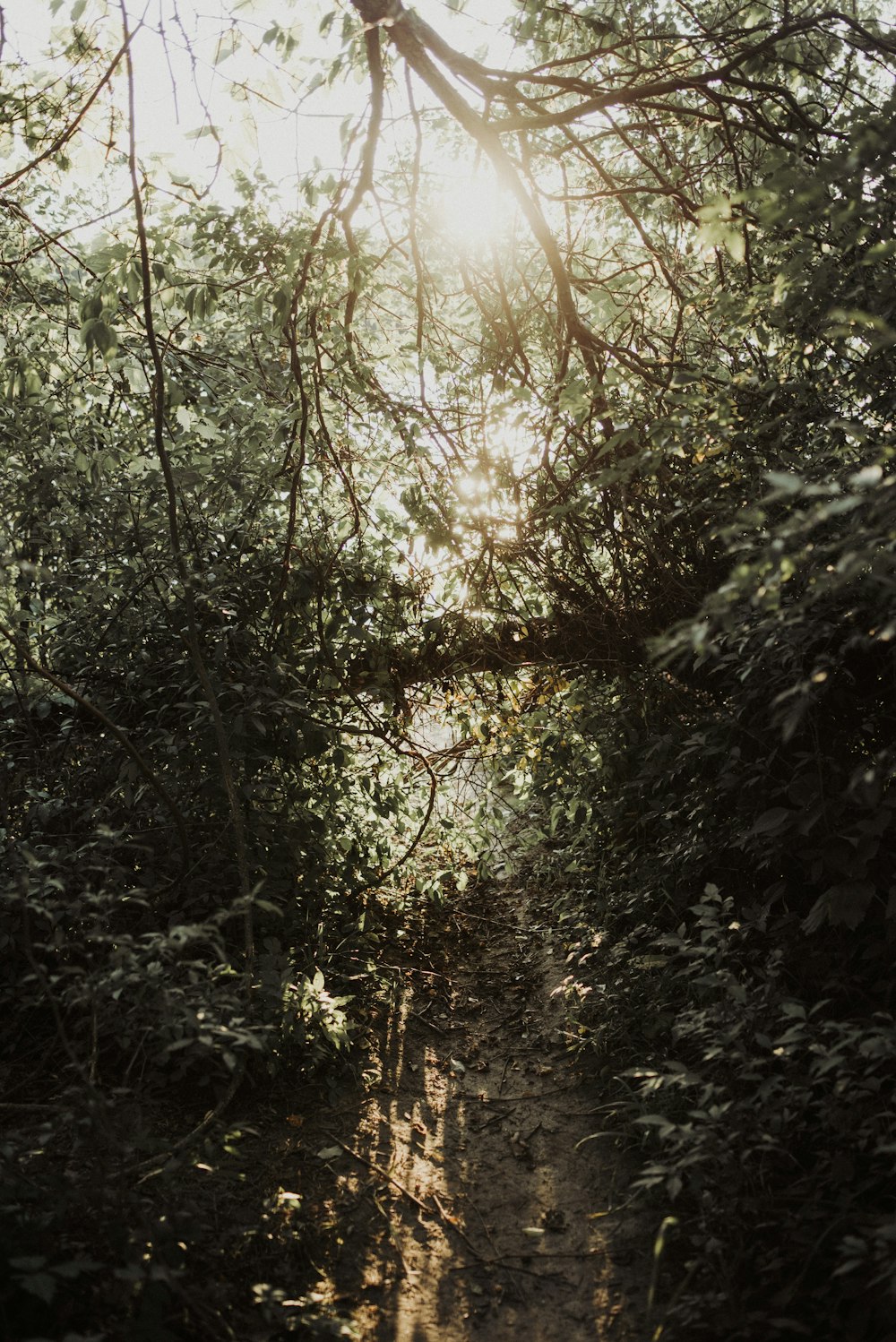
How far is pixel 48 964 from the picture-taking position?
382 cm

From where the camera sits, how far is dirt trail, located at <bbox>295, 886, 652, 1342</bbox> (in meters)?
2.63

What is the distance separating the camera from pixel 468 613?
4898mm

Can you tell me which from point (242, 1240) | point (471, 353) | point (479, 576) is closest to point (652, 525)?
point (479, 576)

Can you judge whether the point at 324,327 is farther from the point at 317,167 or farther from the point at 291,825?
the point at 291,825

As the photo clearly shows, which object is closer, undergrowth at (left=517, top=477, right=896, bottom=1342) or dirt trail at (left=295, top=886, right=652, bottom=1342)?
undergrowth at (left=517, top=477, right=896, bottom=1342)

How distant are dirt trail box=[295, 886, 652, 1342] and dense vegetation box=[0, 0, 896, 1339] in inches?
8.5

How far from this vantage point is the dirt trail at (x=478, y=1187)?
2635 mm

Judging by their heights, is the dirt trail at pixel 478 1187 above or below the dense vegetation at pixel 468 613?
below

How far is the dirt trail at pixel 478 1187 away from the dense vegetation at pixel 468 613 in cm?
22

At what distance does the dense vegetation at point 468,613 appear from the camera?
2.67m

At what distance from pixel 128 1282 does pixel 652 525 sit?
3.42 m

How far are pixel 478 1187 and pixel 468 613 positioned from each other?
2.75 meters

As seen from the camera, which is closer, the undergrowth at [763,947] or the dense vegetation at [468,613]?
the undergrowth at [763,947]

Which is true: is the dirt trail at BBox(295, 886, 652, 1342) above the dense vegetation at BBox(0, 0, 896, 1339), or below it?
below
